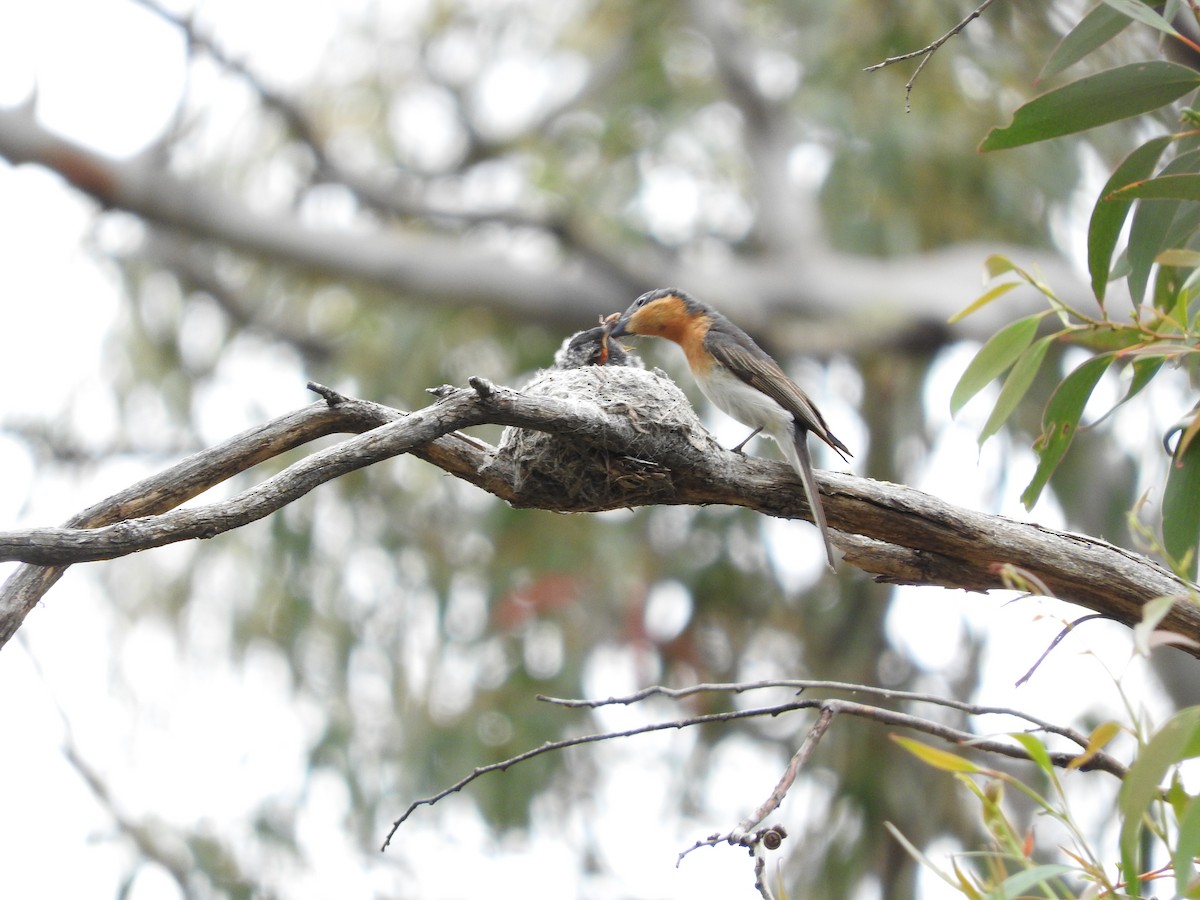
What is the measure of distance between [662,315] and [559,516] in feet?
12.8

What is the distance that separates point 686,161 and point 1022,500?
7.18 meters

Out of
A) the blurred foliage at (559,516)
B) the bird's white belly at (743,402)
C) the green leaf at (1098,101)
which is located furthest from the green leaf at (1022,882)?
the blurred foliage at (559,516)

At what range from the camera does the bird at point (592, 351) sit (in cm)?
440

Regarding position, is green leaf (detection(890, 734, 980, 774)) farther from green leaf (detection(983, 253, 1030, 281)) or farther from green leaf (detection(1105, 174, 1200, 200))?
green leaf (detection(1105, 174, 1200, 200))

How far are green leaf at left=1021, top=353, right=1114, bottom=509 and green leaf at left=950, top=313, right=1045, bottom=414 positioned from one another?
0.12 m

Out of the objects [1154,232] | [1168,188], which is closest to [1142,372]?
[1154,232]

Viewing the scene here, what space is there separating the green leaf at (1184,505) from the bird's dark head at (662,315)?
2.09 m

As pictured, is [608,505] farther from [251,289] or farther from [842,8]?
[251,289]

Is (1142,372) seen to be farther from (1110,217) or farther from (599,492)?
(599,492)

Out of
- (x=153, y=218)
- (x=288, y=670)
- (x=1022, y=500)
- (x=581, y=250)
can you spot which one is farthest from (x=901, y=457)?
(x=1022, y=500)

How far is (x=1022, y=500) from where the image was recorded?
2289 millimetres

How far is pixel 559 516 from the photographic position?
8.10 meters

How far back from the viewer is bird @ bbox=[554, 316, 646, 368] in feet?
14.4

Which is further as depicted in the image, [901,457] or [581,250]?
[901,457]
